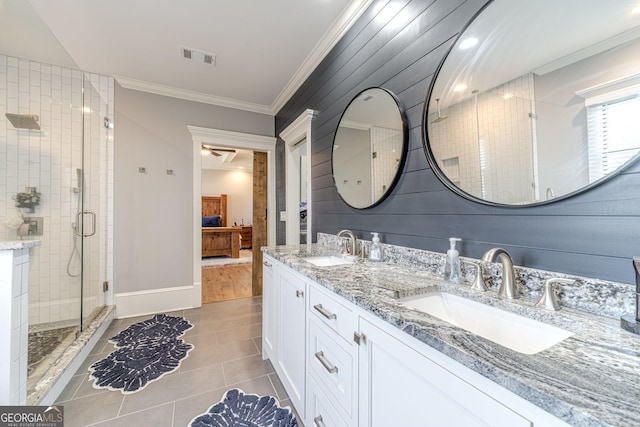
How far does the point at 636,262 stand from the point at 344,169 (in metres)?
1.58

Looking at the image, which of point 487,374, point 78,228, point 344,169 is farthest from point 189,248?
point 487,374

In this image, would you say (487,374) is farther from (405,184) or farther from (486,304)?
(405,184)

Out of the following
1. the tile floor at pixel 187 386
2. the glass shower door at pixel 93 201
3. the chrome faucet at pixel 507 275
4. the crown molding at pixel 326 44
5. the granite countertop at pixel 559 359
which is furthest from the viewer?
the glass shower door at pixel 93 201

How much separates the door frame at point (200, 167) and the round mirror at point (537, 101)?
2.68 meters

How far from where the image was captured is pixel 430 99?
4.07ft

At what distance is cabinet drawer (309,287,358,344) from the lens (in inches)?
36.8

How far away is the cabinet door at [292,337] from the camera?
1328 millimetres

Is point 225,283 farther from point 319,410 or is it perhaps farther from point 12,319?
point 319,410

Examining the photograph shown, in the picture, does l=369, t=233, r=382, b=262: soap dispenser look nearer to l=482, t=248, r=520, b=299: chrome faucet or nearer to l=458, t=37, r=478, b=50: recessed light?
l=482, t=248, r=520, b=299: chrome faucet

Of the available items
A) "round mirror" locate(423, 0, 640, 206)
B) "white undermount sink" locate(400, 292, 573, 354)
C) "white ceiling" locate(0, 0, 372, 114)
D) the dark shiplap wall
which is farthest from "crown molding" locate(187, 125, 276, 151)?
"white undermount sink" locate(400, 292, 573, 354)

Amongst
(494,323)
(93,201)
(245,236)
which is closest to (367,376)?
(494,323)

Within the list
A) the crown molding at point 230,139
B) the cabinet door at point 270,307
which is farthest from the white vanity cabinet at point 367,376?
the crown molding at point 230,139

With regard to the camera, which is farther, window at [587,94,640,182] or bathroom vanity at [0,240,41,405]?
bathroom vanity at [0,240,41,405]

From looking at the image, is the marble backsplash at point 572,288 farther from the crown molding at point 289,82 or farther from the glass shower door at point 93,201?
the glass shower door at point 93,201
